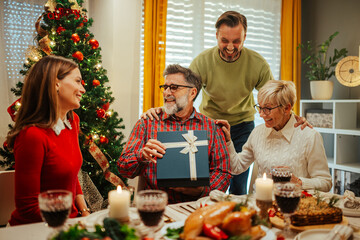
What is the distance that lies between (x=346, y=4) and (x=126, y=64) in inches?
121

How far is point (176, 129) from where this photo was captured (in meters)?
2.19

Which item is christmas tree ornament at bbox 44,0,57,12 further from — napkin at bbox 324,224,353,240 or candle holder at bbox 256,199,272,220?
napkin at bbox 324,224,353,240

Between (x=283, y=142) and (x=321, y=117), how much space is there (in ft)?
7.50

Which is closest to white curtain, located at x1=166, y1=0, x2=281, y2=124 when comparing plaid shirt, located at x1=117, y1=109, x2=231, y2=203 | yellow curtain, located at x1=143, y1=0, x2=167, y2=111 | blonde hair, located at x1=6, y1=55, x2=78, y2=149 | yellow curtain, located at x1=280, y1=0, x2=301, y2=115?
yellow curtain, located at x1=280, y1=0, x2=301, y2=115

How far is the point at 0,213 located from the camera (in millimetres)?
1801

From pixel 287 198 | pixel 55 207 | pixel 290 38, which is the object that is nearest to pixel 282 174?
pixel 287 198

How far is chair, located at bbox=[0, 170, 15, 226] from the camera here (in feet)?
5.93

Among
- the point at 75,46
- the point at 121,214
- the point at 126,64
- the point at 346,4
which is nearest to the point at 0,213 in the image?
the point at 121,214

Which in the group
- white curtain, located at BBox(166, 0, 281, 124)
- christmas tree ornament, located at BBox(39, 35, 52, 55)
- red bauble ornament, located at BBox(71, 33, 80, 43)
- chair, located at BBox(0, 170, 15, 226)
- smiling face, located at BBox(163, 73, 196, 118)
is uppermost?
white curtain, located at BBox(166, 0, 281, 124)

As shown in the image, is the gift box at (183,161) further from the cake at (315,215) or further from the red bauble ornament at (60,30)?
the red bauble ornament at (60,30)

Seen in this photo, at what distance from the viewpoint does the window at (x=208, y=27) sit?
162 inches

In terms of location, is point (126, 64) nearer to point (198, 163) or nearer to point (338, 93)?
point (198, 163)

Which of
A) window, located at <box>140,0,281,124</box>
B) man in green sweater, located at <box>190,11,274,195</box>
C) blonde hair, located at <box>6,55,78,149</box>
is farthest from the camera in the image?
window, located at <box>140,0,281,124</box>

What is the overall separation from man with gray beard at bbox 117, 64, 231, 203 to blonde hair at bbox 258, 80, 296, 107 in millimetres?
380
